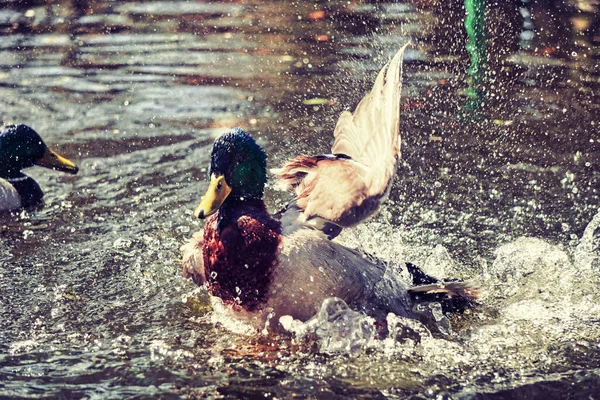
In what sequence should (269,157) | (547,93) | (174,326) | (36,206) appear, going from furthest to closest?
(547,93)
(269,157)
(36,206)
(174,326)

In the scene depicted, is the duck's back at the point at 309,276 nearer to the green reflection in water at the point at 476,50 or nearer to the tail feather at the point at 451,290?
the tail feather at the point at 451,290

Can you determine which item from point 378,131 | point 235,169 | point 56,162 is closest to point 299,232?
point 235,169

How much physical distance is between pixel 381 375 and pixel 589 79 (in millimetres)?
4559

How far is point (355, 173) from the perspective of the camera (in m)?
4.20

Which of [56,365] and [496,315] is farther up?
[56,365]

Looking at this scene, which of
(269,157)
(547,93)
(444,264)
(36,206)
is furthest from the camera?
(547,93)

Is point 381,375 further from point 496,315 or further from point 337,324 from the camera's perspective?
point 496,315

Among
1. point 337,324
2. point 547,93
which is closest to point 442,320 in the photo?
point 337,324

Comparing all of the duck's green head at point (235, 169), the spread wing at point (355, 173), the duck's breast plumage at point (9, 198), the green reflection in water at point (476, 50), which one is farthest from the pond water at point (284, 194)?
the duck's green head at point (235, 169)

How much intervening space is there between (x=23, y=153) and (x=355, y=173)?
302 cm

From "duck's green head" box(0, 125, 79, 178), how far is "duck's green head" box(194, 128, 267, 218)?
7.81ft

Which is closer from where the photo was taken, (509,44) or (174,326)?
(174,326)

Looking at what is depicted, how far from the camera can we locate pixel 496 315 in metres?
4.42

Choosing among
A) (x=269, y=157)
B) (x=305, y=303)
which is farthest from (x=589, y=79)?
(x=305, y=303)
